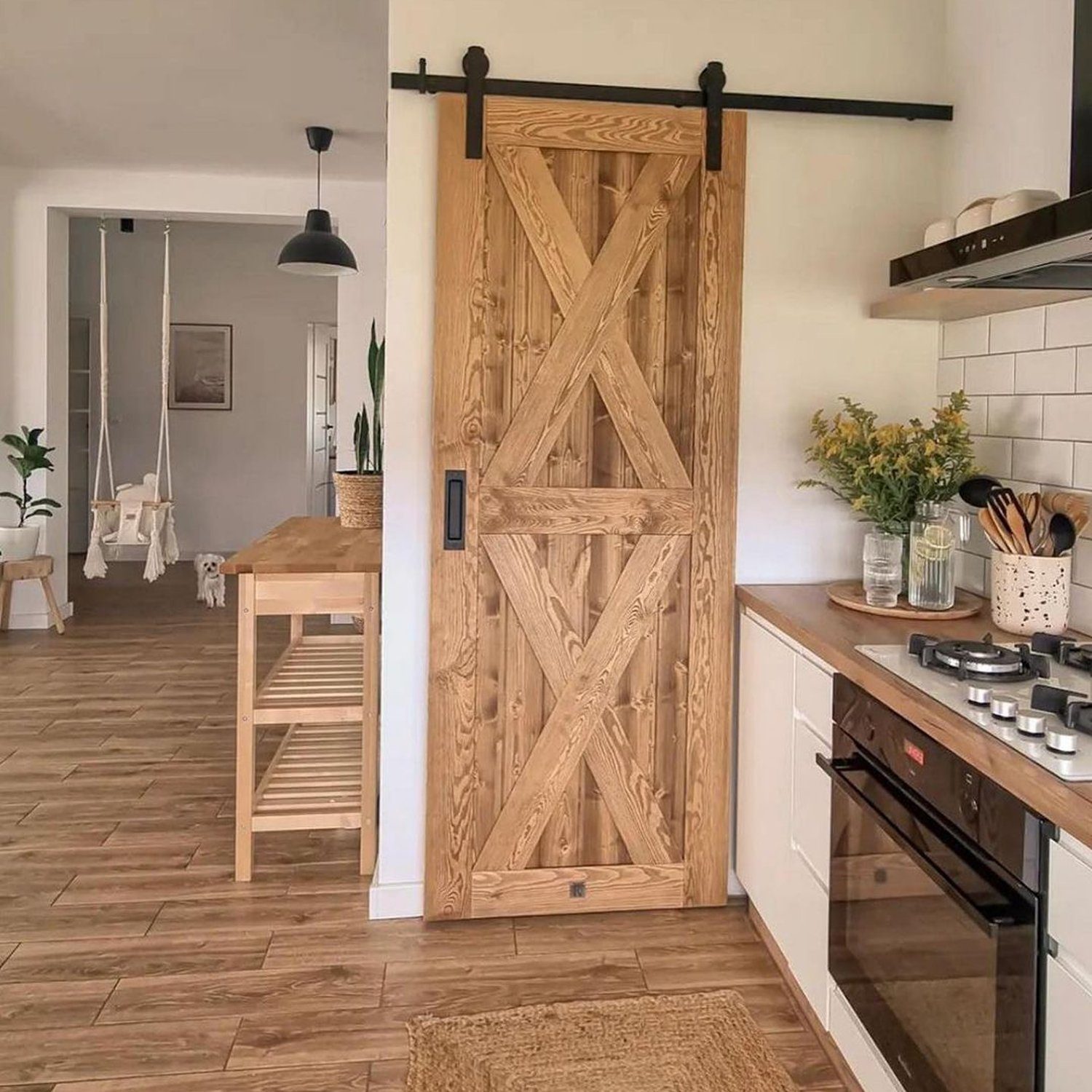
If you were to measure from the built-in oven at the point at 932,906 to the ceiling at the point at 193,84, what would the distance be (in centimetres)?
310

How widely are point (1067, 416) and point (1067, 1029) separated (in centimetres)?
137

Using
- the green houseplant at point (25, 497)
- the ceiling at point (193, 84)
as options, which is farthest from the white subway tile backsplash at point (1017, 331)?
the green houseplant at point (25, 497)

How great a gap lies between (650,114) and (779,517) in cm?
106

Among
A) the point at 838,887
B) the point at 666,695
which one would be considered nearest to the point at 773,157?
the point at 666,695

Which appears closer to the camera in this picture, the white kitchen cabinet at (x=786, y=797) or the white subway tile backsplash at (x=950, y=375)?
the white kitchen cabinet at (x=786, y=797)

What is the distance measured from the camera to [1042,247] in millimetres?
1580

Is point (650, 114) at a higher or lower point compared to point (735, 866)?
higher

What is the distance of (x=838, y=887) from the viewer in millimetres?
1886

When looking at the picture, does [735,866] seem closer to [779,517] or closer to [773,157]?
[779,517]

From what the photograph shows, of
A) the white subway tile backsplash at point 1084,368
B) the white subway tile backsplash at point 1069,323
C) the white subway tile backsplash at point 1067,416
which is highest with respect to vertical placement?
the white subway tile backsplash at point 1069,323

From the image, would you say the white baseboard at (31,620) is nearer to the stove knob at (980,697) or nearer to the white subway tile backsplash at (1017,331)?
the white subway tile backsplash at (1017,331)

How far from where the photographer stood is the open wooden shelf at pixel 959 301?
209 centimetres

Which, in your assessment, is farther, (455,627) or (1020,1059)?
(455,627)

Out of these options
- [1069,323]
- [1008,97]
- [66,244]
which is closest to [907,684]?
[1069,323]
